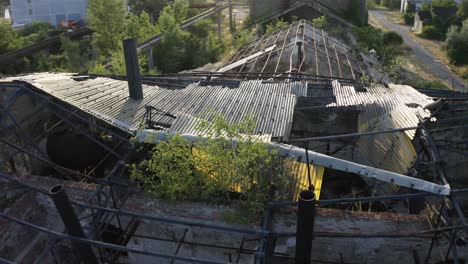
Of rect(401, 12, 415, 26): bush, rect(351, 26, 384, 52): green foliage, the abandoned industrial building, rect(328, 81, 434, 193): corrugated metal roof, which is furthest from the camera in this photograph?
rect(401, 12, 415, 26): bush

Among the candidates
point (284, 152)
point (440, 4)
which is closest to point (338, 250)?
point (284, 152)

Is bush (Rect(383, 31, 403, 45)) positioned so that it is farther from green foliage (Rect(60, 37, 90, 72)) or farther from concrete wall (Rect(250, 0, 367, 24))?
green foliage (Rect(60, 37, 90, 72))

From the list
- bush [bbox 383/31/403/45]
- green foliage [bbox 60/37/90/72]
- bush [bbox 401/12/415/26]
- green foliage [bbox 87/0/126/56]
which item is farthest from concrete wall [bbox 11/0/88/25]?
bush [bbox 401/12/415/26]

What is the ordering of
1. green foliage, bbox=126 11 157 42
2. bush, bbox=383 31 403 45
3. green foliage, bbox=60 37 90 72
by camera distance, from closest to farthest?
green foliage, bbox=60 37 90 72 < green foliage, bbox=126 11 157 42 < bush, bbox=383 31 403 45

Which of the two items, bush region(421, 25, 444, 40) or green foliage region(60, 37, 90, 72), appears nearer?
green foliage region(60, 37, 90, 72)

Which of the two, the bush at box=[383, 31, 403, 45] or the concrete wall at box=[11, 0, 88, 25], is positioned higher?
the concrete wall at box=[11, 0, 88, 25]

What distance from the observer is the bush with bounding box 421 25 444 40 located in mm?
47375

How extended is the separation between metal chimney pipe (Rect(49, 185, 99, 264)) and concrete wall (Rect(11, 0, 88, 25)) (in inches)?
2024

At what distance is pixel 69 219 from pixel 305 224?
4.45 meters

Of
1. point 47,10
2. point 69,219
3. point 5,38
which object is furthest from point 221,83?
point 47,10

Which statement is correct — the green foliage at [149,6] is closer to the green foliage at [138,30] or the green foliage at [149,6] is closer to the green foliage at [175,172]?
the green foliage at [138,30]

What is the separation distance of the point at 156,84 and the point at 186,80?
1.52 m

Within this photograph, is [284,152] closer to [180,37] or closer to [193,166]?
[193,166]

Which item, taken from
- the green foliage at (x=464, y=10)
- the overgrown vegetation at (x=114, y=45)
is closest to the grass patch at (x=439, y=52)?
the green foliage at (x=464, y=10)
